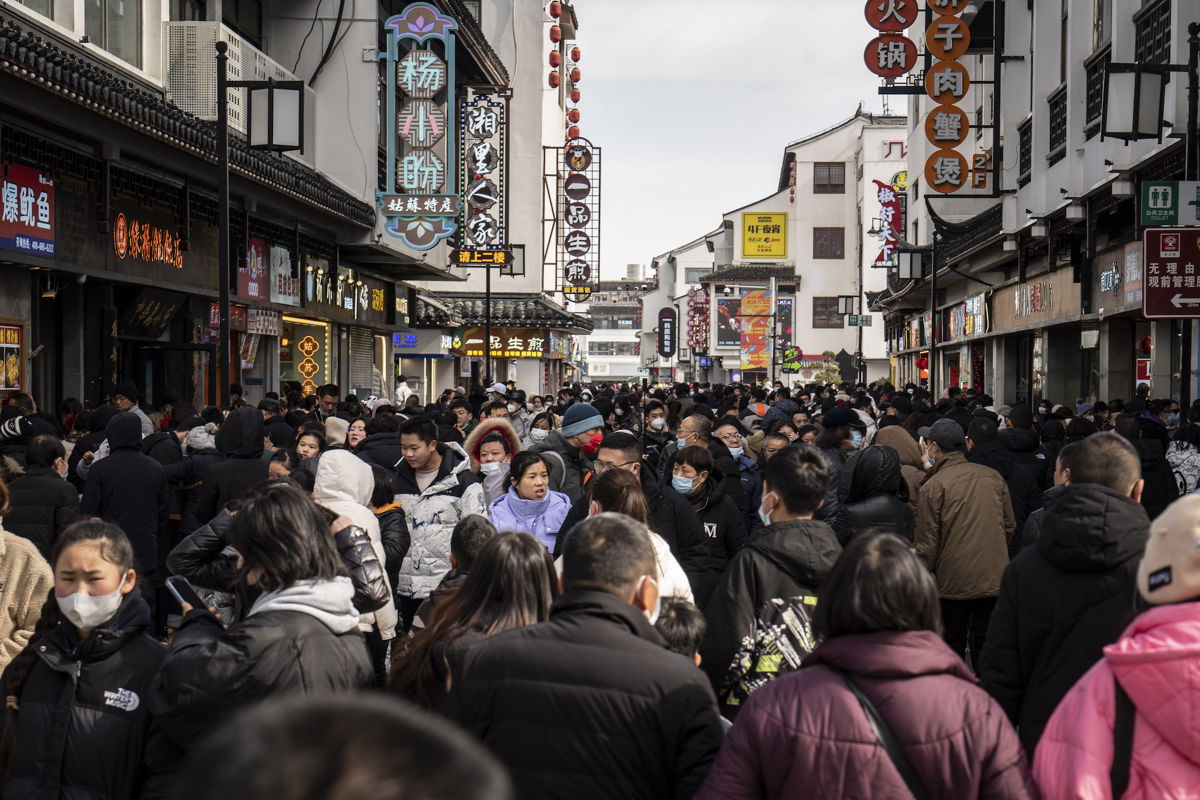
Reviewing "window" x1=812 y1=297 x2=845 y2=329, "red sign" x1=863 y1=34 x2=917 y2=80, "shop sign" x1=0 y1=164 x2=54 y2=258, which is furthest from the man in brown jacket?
"window" x1=812 y1=297 x2=845 y2=329

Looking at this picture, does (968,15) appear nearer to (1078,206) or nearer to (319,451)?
(1078,206)

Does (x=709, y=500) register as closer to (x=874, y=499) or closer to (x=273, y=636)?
(x=874, y=499)

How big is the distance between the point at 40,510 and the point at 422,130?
19253 mm

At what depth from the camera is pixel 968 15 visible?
25547 millimetres

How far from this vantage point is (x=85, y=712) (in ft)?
13.2

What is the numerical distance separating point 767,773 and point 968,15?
82.0 ft

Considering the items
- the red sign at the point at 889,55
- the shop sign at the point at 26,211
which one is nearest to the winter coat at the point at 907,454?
the shop sign at the point at 26,211

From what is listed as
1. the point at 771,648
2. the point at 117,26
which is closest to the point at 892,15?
the point at 117,26

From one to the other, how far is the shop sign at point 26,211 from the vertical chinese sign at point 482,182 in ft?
72.1

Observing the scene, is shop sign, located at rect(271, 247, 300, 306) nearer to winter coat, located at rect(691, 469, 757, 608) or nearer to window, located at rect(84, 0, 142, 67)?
window, located at rect(84, 0, 142, 67)

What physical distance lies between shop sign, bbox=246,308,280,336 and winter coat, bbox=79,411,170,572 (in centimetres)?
1251

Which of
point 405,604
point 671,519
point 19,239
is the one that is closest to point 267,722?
point 671,519

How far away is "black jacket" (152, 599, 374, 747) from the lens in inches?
148

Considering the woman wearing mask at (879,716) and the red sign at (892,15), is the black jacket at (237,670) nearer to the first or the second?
the woman wearing mask at (879,716)
